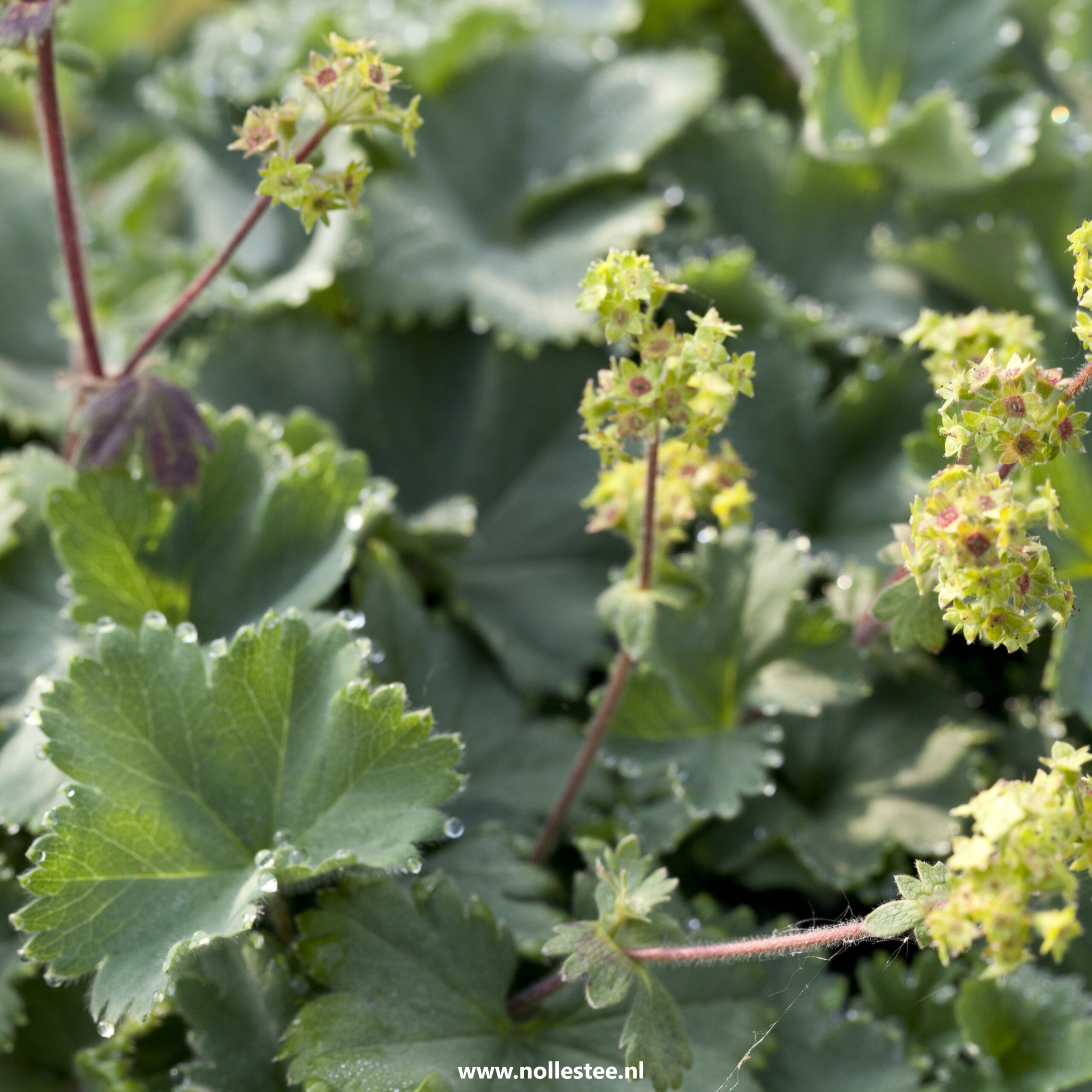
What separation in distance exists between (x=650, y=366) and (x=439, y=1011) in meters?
0.54

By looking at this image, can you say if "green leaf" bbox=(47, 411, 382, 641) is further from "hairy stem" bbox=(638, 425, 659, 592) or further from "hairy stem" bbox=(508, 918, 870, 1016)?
"hairy stem" bbox=(508, 918, 870, 1016)

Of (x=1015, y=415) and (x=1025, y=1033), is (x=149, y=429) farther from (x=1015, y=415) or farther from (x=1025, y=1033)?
(x=1025, y=1033)

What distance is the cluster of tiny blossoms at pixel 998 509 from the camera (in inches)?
26.2

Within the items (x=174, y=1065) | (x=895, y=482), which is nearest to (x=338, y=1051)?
(x=174, y=1065)

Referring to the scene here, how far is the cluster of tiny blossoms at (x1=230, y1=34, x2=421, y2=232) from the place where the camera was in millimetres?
827

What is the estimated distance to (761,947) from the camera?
741 mm

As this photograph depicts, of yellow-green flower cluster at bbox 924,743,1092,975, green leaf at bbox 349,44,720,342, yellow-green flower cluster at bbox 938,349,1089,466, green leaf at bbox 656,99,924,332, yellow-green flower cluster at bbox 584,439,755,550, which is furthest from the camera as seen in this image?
green leaf at bbox 656,99,924,332

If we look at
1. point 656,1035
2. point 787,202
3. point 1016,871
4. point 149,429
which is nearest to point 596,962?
point 656,1035

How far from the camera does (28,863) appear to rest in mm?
1067

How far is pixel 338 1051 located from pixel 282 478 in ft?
1.73

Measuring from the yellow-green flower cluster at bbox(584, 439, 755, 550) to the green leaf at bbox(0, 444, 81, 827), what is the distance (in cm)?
54

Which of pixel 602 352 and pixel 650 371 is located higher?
pixel 650 371

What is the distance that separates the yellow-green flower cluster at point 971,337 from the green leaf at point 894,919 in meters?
0.44

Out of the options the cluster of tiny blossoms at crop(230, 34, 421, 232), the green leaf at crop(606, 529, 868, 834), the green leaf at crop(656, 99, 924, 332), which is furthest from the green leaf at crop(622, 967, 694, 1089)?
the green leaf at crop(656, 99, 924, 332)
